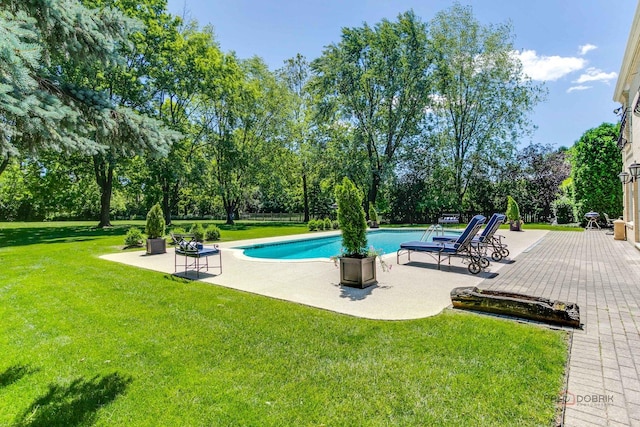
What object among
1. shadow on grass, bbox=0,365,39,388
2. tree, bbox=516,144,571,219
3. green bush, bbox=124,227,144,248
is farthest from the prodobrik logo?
tree, bbox=516,144,571,219

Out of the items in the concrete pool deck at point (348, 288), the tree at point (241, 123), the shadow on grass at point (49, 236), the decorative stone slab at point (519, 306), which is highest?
the tree at point (241, 123)

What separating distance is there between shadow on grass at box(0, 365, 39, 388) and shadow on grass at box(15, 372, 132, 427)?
1.44 ft

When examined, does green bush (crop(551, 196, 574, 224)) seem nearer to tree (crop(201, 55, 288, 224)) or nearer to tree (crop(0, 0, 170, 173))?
tree (crop(201, 55, 288, 224))

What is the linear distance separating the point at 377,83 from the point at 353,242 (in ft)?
74.0

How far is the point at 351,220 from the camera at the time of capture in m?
6.22

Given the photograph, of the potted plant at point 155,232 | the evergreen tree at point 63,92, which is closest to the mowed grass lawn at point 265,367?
the evergreen tree at point 63,92

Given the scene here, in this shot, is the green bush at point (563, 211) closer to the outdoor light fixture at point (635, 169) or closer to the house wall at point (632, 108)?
the house wall at point (632, 108)

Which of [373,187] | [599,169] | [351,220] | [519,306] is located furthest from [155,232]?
[599,169]

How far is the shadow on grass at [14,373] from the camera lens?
290 cm

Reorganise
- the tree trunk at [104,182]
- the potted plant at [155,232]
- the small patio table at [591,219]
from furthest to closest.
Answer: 1. the tree trunk at [104,182]
2. the small patio table at [591,219]
3. the potted plant at [155,232]

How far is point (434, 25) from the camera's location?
86.6 feet

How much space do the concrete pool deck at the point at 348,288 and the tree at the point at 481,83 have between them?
20480 millimetres

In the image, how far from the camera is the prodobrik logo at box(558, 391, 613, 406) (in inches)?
95.7

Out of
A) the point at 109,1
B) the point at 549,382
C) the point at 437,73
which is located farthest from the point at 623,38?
the point at 109,1
